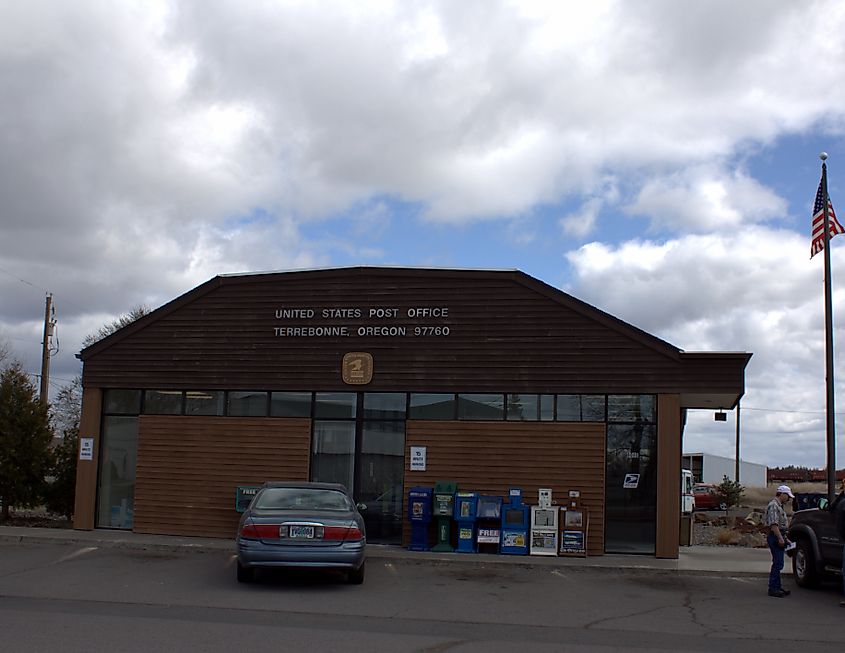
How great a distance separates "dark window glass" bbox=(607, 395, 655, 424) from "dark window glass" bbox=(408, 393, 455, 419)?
3.05 metres

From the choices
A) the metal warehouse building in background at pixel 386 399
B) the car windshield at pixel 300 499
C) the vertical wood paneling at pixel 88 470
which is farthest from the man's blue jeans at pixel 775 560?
the vertical wood paneling at pixel 88 470

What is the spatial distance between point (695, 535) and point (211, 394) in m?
14.2

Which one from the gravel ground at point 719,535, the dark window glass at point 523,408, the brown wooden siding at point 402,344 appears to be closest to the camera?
the brown wooden siding at point 402,344

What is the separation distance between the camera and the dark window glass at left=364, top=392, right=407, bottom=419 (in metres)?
18.2

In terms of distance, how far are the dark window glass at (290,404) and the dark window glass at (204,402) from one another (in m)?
1.18

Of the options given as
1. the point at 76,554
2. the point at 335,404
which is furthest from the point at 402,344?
the point at 76,554

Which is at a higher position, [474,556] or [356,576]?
[356,576]

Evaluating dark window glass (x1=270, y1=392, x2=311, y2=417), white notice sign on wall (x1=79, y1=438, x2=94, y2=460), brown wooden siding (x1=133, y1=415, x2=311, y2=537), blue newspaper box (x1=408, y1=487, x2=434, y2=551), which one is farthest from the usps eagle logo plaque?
white notice sign on wall (x1=79, y1=438, x2=94, y2=460)

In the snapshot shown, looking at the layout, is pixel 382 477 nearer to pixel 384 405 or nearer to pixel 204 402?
pixel 384 405

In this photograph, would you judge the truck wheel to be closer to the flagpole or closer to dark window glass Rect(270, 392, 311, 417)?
the flagpole

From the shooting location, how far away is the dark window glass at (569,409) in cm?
1742

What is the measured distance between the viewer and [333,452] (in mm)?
18406

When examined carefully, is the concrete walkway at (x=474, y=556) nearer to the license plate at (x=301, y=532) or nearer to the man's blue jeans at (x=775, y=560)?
the man's blue jeans at (x=775, y=560)

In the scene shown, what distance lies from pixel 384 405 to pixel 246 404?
2969mm
